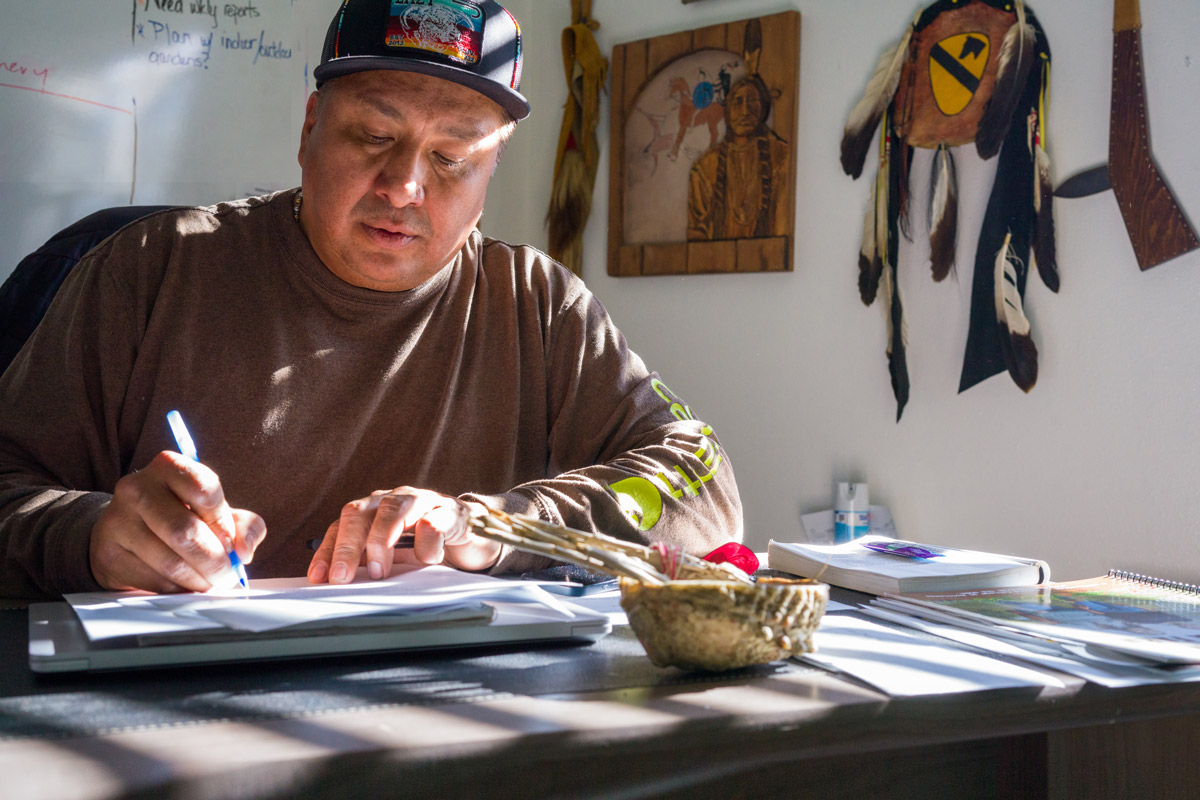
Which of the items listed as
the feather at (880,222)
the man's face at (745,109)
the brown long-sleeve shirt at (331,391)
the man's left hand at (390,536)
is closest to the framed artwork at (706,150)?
the man's face at (745,109)

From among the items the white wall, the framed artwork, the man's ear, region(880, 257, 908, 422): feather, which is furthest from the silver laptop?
the framed artwork

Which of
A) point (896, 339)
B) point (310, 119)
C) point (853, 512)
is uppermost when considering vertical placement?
point (310, 119)

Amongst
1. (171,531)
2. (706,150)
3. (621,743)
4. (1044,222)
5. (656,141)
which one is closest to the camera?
(621,743)

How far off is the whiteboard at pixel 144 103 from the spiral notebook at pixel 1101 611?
2186 millimetres

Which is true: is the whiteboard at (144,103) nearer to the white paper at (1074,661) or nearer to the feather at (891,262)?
the feather at (891,262)

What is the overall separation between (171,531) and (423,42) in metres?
0.71

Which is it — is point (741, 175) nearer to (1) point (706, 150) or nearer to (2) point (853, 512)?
(1) point (706, 150)

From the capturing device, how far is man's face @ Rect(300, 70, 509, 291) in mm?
1297

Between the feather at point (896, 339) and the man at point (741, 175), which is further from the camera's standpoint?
the man at point (741, 175)

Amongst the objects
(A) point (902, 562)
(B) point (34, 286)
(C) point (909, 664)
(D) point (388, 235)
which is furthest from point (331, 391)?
(C) point (909, 664)

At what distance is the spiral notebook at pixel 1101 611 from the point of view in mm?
776

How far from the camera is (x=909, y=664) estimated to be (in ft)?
2.30

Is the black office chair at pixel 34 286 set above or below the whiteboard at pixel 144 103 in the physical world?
below

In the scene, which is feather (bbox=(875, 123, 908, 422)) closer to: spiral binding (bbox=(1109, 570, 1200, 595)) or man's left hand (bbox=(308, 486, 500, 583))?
spiral binding (bbox=(1109, 570, 1200, 595))
